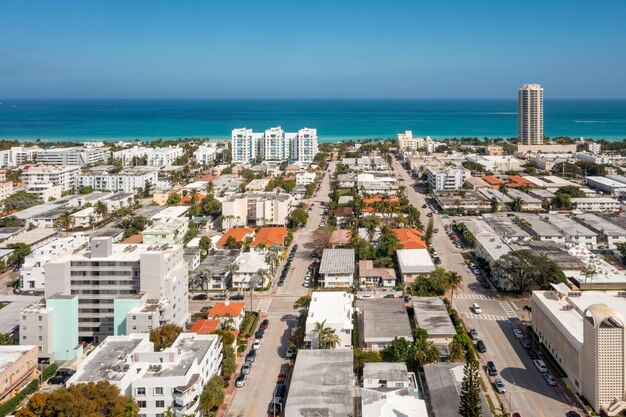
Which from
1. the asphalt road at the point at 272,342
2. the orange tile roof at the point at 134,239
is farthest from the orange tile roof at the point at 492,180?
the orange tile roof at the point at 134,239

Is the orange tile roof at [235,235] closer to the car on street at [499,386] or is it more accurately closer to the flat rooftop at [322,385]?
the flat rooftop at [322,385]

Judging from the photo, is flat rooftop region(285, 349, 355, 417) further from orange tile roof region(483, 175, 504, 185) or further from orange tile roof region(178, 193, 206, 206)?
orange tile roof region(483, 175, 504, 185)

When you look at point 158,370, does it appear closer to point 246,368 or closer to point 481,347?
point 246,368

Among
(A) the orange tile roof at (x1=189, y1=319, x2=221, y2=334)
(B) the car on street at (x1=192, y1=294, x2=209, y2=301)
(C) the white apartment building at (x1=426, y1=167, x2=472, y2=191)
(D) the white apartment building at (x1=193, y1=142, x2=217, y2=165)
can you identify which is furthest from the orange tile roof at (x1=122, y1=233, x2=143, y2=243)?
(D) the white apartment building at (x1=193, y1=142, x2=217, y2=165)

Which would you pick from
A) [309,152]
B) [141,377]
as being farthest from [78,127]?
[141,377]

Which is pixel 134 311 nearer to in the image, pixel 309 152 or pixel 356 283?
pixel 356 283

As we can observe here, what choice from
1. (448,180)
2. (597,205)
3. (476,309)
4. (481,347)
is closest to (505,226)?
(597,205)
